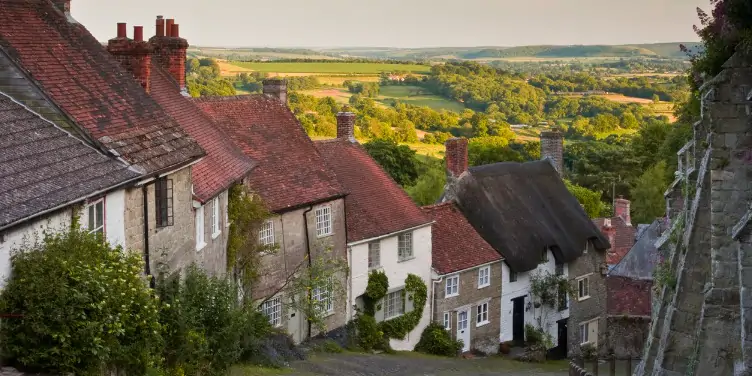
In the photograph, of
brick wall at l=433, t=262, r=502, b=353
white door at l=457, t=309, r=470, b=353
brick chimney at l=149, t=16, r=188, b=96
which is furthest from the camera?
white door at l=457, t=309, r=470, b=353

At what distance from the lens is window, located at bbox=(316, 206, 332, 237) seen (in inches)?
1438

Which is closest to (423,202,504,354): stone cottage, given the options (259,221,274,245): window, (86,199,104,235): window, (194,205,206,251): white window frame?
(259,221,274,245): window

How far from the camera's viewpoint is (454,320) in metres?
42.3

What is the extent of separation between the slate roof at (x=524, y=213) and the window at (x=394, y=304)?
581 cm

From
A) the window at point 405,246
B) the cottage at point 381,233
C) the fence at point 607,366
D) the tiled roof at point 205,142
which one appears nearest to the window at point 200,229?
the tiled roof at point 205,142

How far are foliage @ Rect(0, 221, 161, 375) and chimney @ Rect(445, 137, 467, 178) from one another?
29487mm

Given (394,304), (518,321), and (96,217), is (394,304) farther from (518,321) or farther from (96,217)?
(96,217)

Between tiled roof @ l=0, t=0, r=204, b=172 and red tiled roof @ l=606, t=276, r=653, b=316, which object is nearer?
tiled roof @ l=0, t=0, r=204, b=172

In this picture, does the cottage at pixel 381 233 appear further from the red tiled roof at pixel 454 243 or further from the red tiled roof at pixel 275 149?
the red tiled roof at pixel 275 149

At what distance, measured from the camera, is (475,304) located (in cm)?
4316

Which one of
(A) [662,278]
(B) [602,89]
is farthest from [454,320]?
(B) [602,89]

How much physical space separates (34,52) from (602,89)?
584 feet

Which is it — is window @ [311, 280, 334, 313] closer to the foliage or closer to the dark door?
the dark door

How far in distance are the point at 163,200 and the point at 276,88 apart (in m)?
18.4
